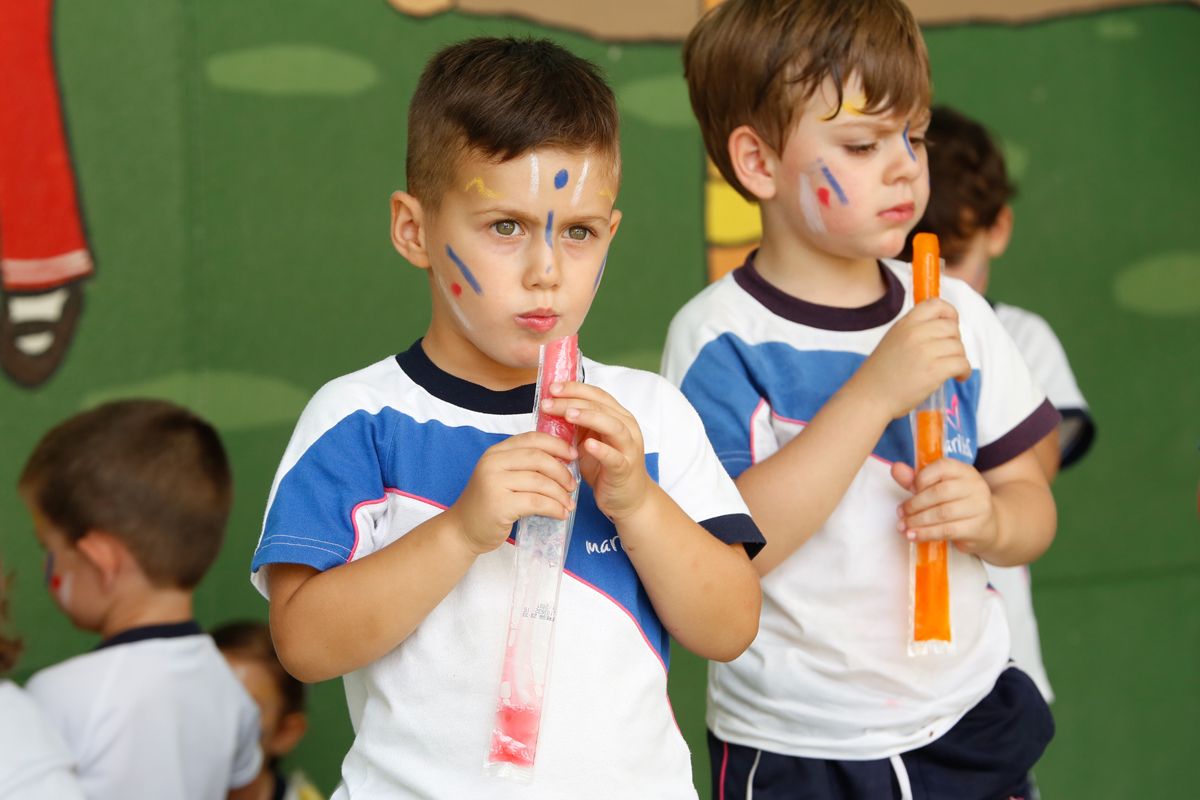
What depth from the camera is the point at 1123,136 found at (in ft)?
14.2

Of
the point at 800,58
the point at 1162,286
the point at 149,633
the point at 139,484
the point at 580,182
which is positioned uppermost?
the point at 800,58

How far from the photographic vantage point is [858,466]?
2.15m

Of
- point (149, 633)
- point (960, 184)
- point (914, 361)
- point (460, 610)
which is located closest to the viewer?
Answer: point (460, 610)

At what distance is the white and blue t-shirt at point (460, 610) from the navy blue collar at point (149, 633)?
118 cm

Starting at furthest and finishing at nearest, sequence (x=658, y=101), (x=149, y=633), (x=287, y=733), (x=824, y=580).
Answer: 1. (x=658, y=101)
2. (x=287, y=733)
3. (x=149, y=633)
4. (x=824, y=580)

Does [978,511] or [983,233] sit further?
[983,233]

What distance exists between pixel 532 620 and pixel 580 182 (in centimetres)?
54

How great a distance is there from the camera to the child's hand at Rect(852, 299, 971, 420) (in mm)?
2123

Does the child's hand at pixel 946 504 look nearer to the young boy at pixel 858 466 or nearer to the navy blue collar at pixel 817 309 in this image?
the young boy at pixel 858 466

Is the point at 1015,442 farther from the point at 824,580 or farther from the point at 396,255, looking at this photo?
the point at 396,255

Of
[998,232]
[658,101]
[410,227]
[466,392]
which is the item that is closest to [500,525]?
[466,392]

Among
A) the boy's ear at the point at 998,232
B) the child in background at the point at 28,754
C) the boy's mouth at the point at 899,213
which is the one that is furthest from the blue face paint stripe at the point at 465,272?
the boy's ear at the point at 998,232

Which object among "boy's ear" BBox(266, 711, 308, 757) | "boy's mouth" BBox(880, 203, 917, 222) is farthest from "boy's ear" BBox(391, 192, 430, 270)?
"boy's ear" BBox(266, 711, 308, 757)

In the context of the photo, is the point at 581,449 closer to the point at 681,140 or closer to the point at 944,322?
the point at 944,322
